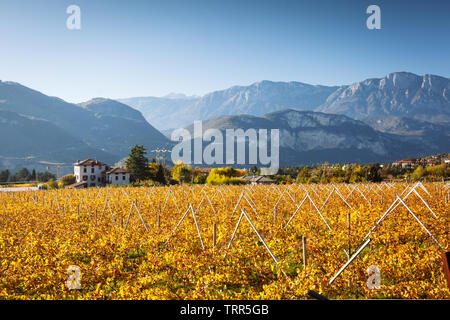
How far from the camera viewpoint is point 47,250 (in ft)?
25.3

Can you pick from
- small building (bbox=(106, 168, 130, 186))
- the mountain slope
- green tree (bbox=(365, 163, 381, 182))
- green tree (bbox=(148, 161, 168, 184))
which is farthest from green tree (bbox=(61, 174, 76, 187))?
the mountain slope

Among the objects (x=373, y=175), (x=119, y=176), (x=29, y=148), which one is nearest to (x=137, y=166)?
(x=119, y=176)

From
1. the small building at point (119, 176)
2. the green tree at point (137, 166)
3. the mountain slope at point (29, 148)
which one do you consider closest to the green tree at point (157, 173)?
the green tree at point (137, 166)

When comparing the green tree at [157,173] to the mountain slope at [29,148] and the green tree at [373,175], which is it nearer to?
the green tree at [373,175]

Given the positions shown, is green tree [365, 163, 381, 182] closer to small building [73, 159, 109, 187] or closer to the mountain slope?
small building [73, 159, 109, 187]

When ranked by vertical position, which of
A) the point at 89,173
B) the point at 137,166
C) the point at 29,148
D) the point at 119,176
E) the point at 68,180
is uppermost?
the point at 29,148

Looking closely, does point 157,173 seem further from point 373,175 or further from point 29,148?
point 29,148

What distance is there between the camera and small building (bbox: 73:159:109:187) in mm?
63938

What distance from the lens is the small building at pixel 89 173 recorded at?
210 ft

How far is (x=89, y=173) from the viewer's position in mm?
64875
